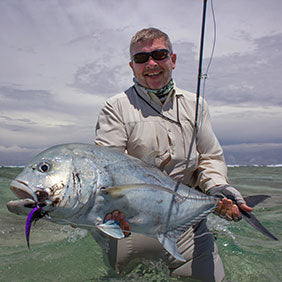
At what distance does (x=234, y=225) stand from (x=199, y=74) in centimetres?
360

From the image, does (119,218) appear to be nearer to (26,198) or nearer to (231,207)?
(26,198)

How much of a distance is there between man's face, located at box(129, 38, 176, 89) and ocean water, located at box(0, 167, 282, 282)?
77.6 inches

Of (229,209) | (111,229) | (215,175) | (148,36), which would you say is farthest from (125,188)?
(148,36)

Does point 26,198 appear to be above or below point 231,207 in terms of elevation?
above

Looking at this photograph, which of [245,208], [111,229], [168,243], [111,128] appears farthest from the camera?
[111,128]

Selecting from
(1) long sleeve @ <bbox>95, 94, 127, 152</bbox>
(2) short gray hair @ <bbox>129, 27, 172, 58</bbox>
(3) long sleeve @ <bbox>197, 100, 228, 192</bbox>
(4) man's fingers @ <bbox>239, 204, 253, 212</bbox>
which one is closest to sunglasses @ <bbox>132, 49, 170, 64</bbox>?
(2) short gray hair @ <bbox>129, 27, 172, 58</bbox>

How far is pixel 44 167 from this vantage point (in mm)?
2029

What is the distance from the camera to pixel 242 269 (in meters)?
3.75

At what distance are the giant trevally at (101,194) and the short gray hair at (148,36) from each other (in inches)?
60.3

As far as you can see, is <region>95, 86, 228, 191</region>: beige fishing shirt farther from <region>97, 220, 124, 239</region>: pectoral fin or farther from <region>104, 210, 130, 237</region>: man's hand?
<region>97, 220, 124, 239</region>: pectoral fin

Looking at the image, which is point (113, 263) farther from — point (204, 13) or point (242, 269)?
point (204, 13)

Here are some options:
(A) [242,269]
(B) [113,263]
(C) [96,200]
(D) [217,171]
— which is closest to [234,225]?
(A) [242,269]

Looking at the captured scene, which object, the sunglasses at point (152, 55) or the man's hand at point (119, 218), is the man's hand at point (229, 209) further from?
the sunglasses at point (152, 55)

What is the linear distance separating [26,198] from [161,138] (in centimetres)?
175
